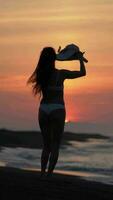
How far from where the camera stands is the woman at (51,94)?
11406 mm

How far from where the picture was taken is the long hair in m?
11.4

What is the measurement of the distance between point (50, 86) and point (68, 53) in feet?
2.07

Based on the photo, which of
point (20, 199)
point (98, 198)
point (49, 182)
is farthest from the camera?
point (49, 182)

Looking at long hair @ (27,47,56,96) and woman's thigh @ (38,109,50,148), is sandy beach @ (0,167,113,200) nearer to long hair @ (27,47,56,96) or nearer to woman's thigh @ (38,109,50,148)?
woman's thigh @ (38,109,50,148)

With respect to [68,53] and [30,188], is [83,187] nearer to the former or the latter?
[30,188]

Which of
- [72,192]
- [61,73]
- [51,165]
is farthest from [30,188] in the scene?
[61,73]

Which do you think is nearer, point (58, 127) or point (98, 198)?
point (98, 198)

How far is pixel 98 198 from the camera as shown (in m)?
10.2

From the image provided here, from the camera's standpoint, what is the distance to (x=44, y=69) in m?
11.4

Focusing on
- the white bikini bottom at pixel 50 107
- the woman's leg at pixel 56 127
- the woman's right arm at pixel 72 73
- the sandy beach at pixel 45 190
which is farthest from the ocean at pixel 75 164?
the woman's right arm at pixel 72 73

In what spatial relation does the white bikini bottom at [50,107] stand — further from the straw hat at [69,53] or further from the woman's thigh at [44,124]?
the straw hat at [69,53]

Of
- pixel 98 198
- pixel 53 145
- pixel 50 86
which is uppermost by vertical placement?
pixel 50 86

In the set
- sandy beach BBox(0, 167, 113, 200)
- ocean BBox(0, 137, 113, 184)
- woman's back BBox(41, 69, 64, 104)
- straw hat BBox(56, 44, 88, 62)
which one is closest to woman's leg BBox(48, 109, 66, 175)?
woman's back BBox(41, 69, 64, 104)

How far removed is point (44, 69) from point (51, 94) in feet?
1.41
